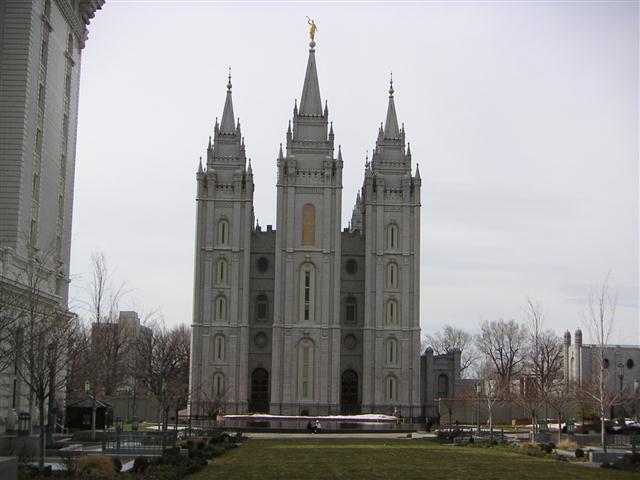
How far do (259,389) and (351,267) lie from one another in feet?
44.2

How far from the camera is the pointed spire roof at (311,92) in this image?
3669 inches

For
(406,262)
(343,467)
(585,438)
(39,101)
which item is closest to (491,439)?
(585,438)

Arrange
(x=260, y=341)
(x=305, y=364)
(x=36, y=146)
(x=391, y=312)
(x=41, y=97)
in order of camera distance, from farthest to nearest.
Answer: (x=260, y=341), (x=391, y=312), (x=305, y=364), (x=41, y=97), (x=36, y=146)

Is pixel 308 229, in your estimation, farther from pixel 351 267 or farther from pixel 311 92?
pixel 311 92

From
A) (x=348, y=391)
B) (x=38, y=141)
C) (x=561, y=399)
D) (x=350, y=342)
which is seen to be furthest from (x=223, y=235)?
(x=561, y=399)

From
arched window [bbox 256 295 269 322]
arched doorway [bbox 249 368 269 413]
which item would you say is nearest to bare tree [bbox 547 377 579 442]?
arched doorway [bbox 249 368 269 413]

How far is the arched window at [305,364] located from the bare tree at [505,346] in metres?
32.5

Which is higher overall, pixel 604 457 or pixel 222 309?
pixel 222 309

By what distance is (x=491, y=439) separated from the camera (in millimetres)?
52188

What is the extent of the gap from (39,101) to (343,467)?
28089 millimetres

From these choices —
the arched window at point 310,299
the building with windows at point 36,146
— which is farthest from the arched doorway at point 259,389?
the building with windows at point 36,146

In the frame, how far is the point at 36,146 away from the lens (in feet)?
175

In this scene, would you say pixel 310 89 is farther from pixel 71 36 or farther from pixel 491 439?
pixel 491 439

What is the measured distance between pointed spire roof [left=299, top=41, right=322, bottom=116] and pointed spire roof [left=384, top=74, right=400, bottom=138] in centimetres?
629
